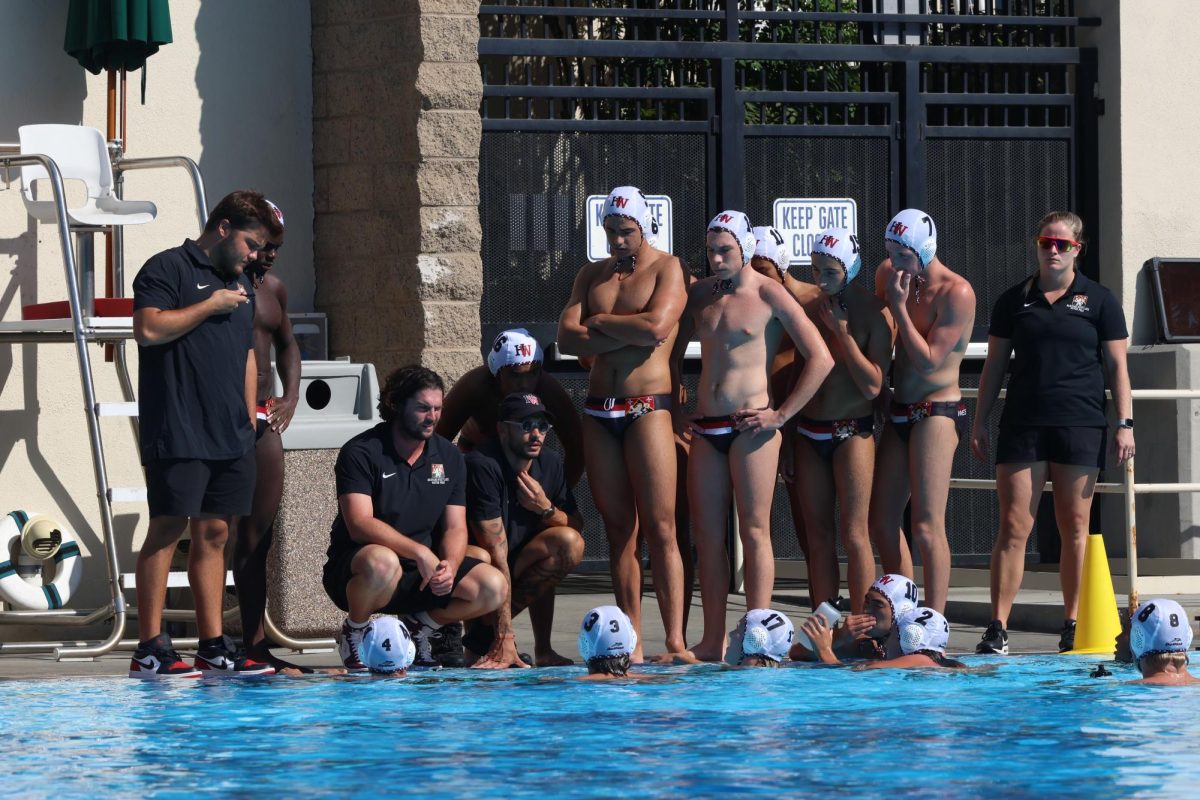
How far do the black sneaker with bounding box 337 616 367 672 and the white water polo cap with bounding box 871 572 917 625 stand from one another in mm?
2081

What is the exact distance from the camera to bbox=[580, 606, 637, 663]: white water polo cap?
313 inches

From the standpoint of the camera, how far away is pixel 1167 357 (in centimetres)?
1221

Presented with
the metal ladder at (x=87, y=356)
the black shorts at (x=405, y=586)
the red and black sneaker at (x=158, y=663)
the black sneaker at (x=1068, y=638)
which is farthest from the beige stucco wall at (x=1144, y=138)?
the red and black sneaker at (x=158, y=663)

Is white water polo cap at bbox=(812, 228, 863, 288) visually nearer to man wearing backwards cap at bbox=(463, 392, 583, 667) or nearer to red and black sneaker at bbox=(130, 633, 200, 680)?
man wearing backwards cap at bbox=(463, 392, 583, 667)

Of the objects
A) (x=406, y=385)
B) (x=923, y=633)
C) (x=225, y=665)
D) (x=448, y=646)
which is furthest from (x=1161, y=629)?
(x=225, y=665)

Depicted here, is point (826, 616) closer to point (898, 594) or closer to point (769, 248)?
point (898, 594)

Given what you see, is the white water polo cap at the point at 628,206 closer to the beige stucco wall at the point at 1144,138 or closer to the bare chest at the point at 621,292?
the bare chest at the point at 621,292

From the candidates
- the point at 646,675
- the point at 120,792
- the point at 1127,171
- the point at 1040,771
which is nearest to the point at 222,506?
the point at 646,675

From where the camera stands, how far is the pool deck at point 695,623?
895 centimetres

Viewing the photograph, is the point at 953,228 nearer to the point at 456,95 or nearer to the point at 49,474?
the point at 456,95

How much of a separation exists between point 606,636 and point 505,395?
132 centimetres

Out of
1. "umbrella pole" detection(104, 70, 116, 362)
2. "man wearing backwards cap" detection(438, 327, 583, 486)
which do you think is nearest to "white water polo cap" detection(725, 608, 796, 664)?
"man wearing backwards cap" detection(438, 327, 583, 486)

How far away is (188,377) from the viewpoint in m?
7.97

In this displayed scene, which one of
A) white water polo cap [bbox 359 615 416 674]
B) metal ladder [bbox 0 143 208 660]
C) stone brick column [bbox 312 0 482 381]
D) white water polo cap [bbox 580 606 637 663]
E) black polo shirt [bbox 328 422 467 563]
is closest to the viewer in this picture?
white water polo cap [bbox 580 606 637 663]
